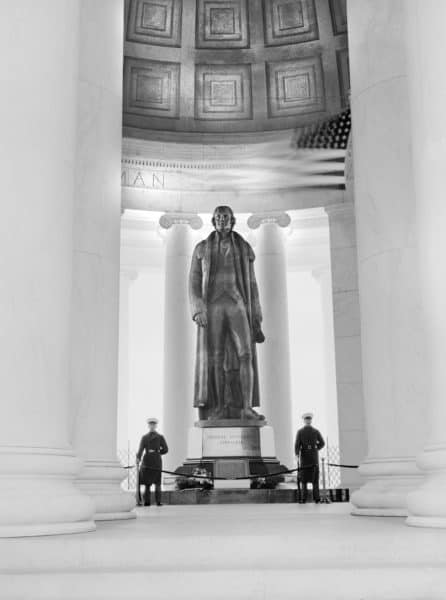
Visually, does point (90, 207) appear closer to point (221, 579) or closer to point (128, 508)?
point (128, 508)

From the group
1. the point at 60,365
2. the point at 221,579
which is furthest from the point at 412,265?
the point at 221,579

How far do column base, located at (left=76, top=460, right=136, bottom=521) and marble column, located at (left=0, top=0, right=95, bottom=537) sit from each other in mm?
8675

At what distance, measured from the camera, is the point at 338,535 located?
23.2 meters

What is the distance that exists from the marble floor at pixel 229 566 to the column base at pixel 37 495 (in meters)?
0.89

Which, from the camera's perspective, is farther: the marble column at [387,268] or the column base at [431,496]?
the marble column at [387,268]

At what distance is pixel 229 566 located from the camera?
2105cm

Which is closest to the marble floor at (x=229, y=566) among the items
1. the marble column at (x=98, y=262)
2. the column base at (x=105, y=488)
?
the column base at (x=105, y=488)

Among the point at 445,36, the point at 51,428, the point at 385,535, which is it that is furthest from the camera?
the point at 445,36

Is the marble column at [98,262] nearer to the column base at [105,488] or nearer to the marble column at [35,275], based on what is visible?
the column base at [105,488]

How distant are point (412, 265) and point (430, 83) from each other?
10.5m

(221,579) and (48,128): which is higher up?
(48,128)

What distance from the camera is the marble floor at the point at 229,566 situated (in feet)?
63.9

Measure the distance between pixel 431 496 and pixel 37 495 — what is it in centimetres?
1141

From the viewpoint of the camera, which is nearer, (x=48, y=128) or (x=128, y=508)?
(x=48, y=128)
